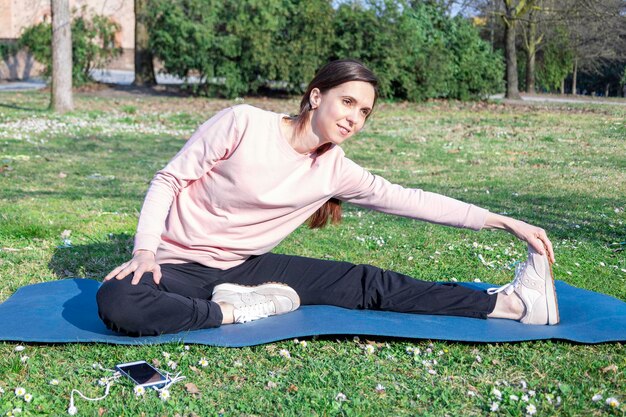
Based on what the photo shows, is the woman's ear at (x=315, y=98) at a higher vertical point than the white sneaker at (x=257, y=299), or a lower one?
higher

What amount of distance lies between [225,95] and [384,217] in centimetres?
1703

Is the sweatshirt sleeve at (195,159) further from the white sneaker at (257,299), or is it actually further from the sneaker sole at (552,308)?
the sneaker sole at (552,308)

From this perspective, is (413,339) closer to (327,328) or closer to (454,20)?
(327,328)

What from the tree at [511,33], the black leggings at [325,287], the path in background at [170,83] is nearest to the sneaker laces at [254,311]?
the black leggings at [325,287]

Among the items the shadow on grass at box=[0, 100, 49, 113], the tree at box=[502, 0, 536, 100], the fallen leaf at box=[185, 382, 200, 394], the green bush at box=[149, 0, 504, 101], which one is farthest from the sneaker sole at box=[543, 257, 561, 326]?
the tree at box=[502, 0, 536, 100]

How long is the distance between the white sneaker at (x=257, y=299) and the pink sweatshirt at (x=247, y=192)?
0.18 meters

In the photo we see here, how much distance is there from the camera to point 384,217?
25.6ft

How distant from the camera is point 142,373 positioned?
3482 millimetres

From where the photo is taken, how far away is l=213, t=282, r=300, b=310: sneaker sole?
435cm

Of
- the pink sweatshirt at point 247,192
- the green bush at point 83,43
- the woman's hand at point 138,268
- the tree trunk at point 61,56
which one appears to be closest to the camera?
the woman's hand at point 138,268

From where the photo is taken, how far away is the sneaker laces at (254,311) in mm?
4219

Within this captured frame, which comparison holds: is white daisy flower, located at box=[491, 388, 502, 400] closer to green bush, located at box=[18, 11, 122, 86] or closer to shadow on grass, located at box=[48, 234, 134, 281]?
shadow on grass, located at box=[48, 234, 134, 281]

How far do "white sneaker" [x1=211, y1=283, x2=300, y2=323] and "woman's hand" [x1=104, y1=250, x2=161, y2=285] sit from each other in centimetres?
57

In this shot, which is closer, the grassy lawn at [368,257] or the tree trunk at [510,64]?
the grassy lawn at [368,257]
